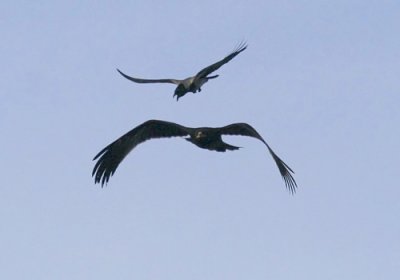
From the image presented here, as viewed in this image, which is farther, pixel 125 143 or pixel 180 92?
pixel 125 143

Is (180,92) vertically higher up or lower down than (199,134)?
higher up

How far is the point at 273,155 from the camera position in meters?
28.0

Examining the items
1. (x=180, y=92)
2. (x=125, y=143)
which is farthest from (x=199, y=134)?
(x=125, y=143)

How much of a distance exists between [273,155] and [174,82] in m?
4.01

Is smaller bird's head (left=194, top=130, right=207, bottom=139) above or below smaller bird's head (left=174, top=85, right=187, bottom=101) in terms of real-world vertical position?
below

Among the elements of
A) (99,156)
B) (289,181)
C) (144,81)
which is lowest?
(289,181)

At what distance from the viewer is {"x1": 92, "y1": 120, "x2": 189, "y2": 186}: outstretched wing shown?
29281 mm

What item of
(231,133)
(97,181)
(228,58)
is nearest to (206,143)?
(231,133)

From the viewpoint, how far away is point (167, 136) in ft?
96.3

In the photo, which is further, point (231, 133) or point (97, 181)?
point (97, 181)

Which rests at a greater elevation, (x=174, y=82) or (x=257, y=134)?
(x=174, y=82)

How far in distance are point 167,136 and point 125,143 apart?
1.63 m

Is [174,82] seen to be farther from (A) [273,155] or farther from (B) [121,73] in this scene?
(A) [273,155]

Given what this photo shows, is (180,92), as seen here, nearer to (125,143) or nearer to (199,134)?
(199,134)
